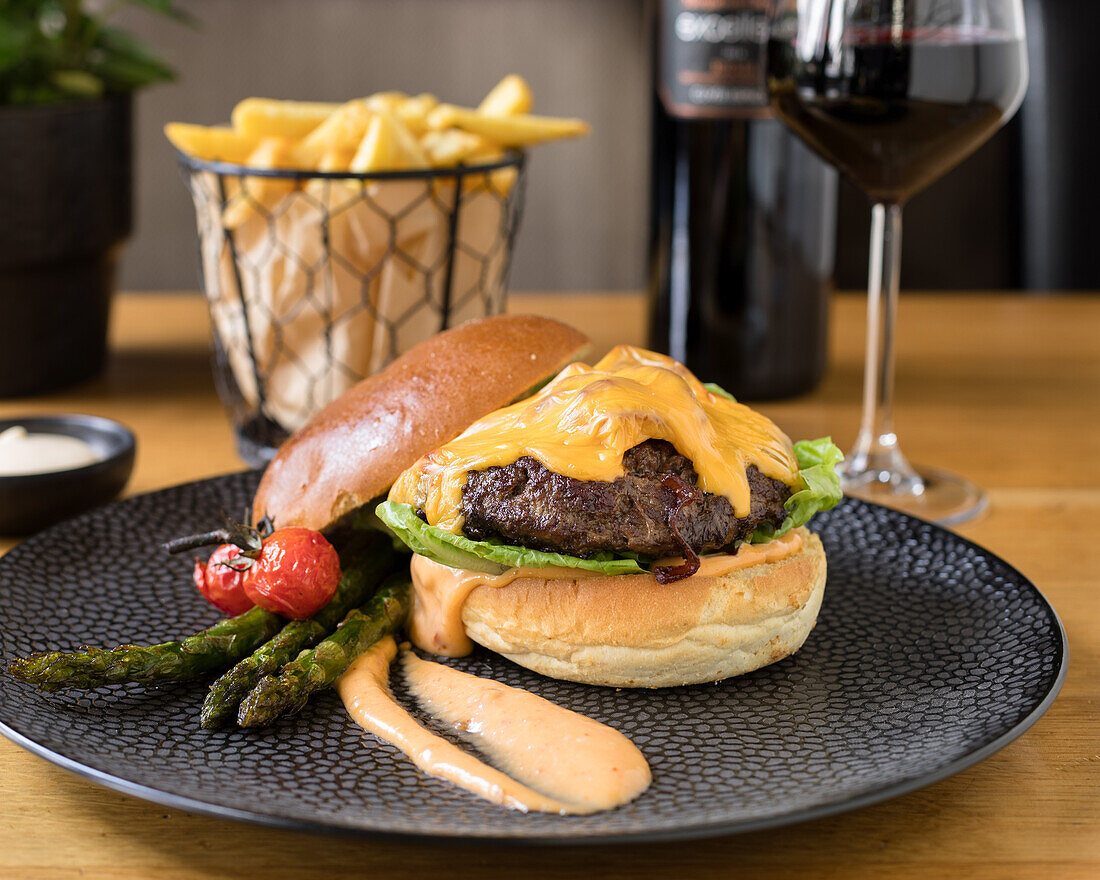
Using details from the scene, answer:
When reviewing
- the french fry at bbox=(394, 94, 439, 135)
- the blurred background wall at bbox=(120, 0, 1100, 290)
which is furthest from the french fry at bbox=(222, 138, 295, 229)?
the blurred background wall at bbox=(120, 0, 1100, 290)

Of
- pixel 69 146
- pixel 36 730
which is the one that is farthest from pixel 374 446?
pixel 69 146

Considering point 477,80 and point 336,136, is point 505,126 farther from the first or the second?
point 477,80

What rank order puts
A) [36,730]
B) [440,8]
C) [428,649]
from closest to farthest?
[36,730], [428,649], [440,8]

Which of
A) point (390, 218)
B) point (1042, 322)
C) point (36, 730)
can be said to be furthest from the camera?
point (1042, 322)

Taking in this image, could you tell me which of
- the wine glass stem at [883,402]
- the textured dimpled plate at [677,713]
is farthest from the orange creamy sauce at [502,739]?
the wine glass stem at [883,402]

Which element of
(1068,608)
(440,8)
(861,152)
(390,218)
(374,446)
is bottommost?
(1068,608)

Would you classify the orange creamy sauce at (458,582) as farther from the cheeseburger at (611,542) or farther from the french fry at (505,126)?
the french fry at (505,126)

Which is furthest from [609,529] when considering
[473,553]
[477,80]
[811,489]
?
[477,80]

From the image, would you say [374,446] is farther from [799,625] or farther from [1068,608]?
[1068,608]
